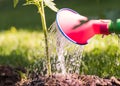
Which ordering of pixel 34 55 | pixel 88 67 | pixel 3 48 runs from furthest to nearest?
pixel 3 48 → pixel 34 55 → pixel 88 67

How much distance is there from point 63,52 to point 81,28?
392mm

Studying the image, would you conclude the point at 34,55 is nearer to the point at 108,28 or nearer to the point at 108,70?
the point at 108,70

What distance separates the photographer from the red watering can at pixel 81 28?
2.70m

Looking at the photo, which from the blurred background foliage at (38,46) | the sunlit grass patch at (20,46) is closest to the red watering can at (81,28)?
the blurred background foliage at (38,46)

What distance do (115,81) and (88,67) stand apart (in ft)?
2.24

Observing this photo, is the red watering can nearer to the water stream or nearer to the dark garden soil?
the water stream

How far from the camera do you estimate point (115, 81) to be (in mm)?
3059

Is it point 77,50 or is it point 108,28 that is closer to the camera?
point 108,28

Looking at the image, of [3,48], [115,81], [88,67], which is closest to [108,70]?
[88,67]

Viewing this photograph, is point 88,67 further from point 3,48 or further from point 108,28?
point 3,48

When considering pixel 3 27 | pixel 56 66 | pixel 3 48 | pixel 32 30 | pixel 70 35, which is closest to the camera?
pixel 70 35

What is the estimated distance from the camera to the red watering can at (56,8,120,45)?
270 centimetres

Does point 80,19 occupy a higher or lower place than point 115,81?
higher

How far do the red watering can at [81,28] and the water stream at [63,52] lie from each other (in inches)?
4.7
